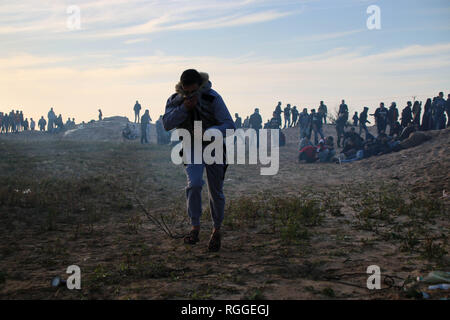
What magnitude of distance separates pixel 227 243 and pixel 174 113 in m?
1.68

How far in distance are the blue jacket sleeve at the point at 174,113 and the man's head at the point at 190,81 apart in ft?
0.58

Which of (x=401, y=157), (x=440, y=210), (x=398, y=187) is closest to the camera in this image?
(x=440, y=210)

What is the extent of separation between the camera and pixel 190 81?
4.00 metres

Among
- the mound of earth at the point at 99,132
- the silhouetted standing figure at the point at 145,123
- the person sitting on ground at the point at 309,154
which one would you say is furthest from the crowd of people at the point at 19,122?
the person sitting on ground at the point at 309,154

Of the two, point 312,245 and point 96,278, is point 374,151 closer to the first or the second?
point 312,245

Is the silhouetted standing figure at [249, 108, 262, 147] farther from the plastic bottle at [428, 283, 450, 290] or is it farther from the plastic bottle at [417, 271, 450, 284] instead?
the plastic bottle at [428, 283, 450, 290]

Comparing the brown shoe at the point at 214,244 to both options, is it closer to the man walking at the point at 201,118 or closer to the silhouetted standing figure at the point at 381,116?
the man walking at the point at 201,118

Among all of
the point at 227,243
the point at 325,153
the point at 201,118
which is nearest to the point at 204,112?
the point at 201,118

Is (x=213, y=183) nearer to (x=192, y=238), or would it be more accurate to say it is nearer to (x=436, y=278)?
(x=192, y=238)

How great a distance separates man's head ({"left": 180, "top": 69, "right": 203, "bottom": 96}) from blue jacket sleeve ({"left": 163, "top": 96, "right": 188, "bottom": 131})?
178 millimetres

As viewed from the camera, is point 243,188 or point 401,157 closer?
point 243,188

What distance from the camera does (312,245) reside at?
4.21 meters
